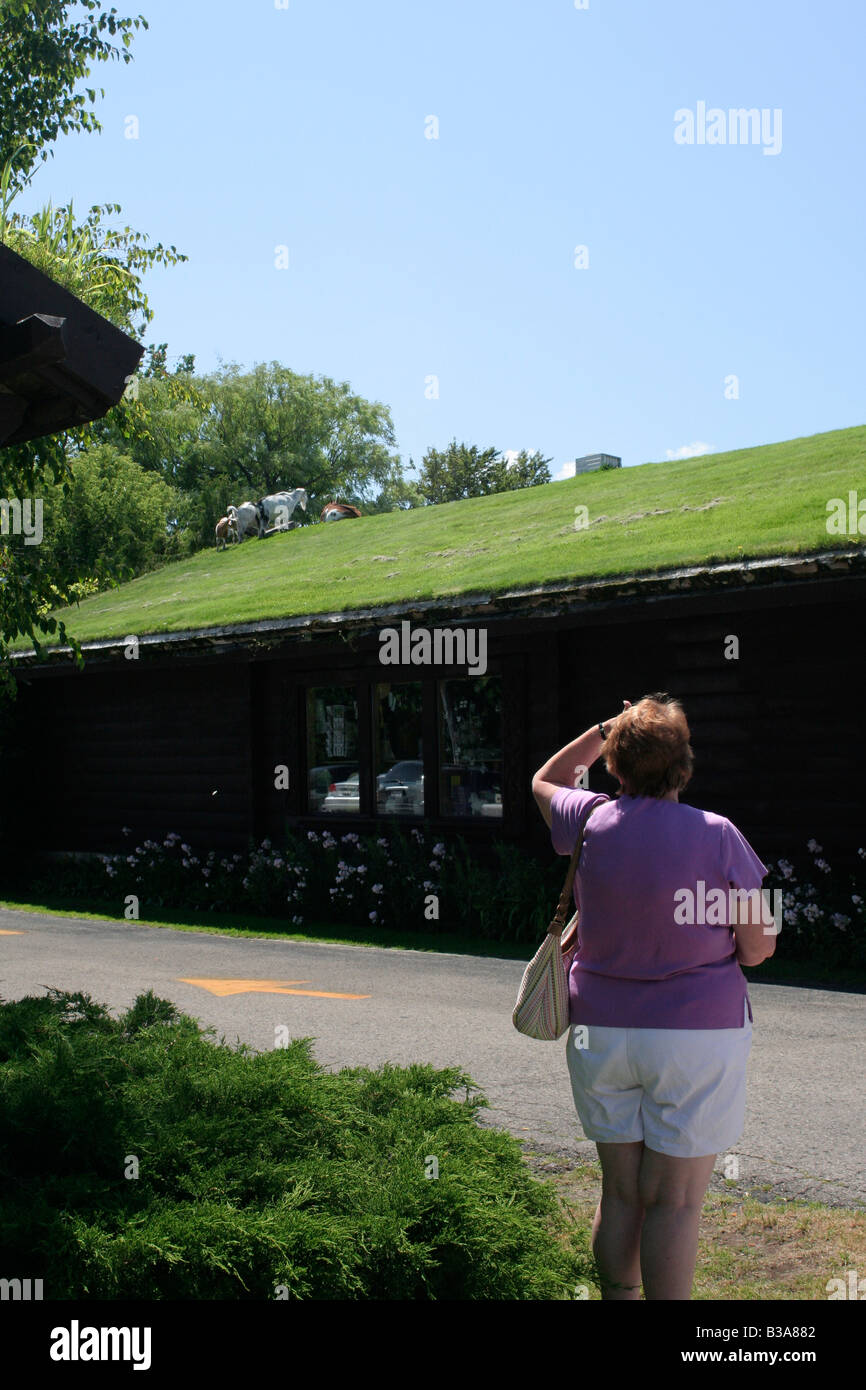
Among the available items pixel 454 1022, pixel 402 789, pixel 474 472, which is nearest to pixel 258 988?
pixel 454 1022

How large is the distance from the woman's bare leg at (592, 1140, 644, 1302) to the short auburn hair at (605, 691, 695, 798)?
37.6 inches

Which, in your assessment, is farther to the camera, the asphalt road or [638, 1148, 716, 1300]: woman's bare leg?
the asphalt road

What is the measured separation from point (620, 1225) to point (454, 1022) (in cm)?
495

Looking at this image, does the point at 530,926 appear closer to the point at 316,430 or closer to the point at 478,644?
the point at 478,644

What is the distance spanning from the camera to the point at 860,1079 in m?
6.52

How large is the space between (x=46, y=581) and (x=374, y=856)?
26.8 feet

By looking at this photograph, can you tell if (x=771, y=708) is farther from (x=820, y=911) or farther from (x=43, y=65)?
(x=43, y=65)

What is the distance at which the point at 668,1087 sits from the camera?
3201mm

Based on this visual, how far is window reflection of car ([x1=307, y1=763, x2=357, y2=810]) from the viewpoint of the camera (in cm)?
1526

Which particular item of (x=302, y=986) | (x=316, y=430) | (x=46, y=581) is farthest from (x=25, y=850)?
(x=316, y=430)
